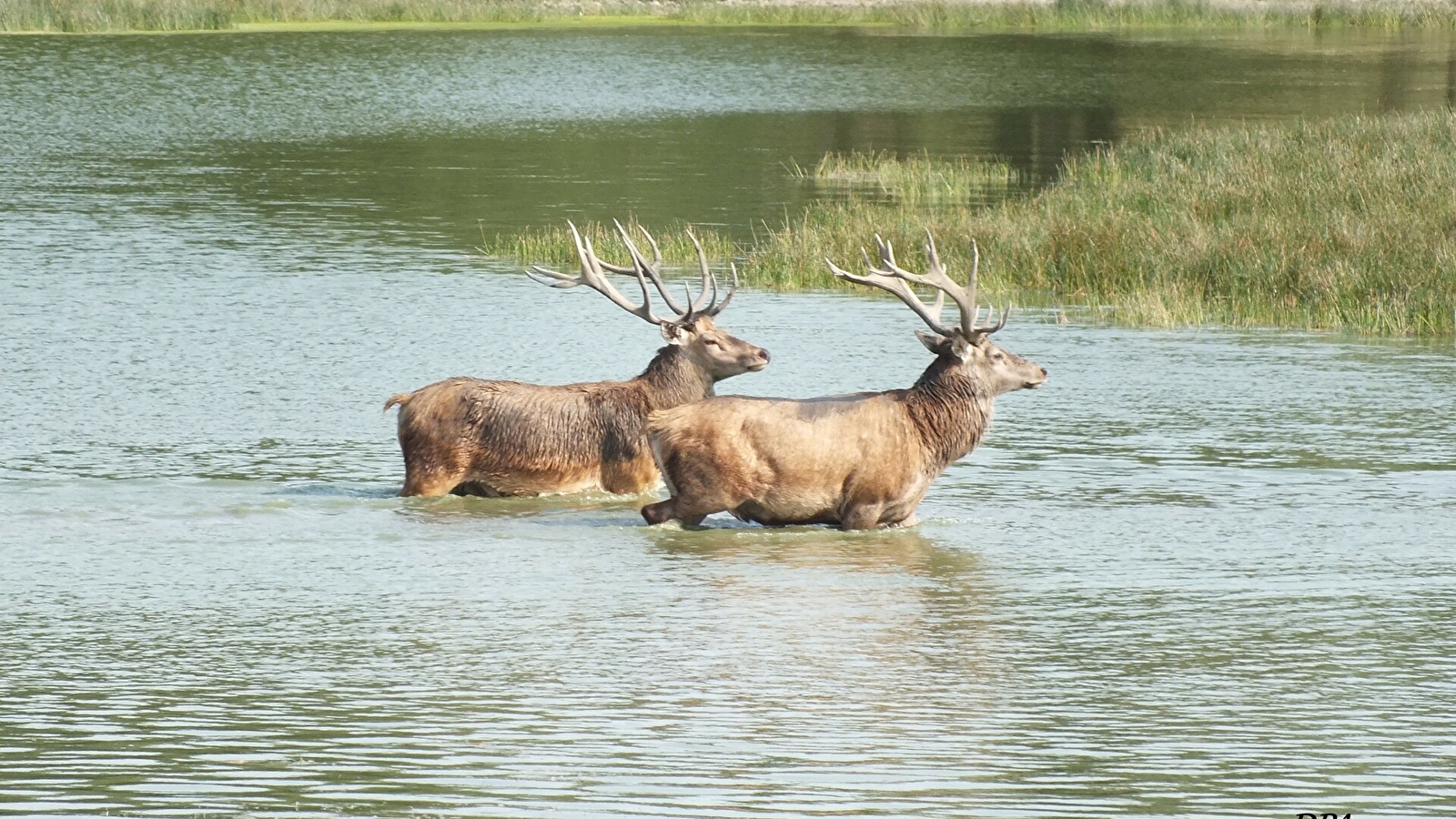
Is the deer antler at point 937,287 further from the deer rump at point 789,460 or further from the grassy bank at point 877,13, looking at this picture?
the grassy bank at point 877,13

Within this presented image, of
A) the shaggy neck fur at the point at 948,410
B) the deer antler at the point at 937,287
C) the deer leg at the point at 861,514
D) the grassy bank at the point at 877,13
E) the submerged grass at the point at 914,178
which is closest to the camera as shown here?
the deer leg at the point at 861,514

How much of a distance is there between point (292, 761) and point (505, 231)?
20.2m

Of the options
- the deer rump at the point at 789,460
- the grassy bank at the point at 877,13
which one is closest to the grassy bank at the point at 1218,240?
the deer rump at the point at 789,460

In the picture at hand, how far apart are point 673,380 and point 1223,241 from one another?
32.8ft

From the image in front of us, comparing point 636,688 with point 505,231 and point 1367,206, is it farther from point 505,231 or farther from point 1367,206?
point 505,231

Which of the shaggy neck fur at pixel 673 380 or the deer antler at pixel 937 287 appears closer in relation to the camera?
the deer antler at pixel 937 287

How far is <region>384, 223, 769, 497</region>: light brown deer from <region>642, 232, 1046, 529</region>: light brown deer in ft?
3.16

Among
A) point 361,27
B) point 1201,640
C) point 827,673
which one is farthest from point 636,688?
point 361,27

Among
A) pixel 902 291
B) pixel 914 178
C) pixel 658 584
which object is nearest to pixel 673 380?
pixel 902 291

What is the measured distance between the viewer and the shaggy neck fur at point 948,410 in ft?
40.5

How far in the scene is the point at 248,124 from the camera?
4453 centimetres

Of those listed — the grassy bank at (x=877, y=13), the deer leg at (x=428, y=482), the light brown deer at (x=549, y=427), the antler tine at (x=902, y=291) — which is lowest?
the deer leg at (x=428, y=482)

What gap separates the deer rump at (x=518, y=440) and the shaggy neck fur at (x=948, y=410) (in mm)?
1616

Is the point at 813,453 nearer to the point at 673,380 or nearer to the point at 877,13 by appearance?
the point at 673,380
